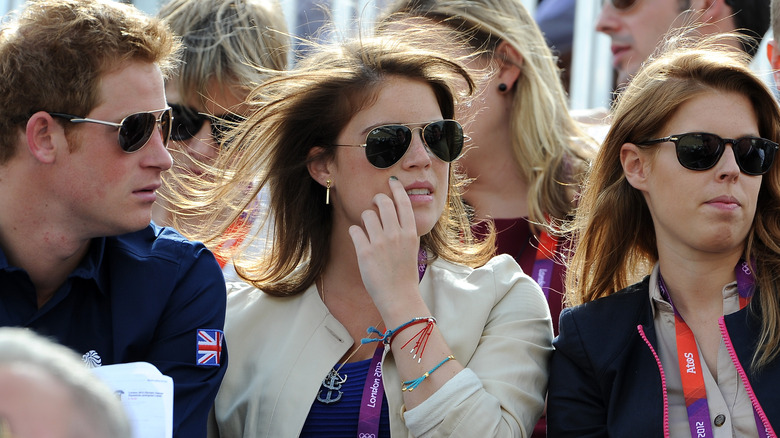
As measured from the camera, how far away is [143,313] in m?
2.97

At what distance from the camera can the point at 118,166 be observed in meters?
2.99

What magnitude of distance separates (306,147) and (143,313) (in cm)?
87

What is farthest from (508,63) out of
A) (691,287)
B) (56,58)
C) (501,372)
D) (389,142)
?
(56,58)

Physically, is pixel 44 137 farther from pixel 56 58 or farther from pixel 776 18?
pixel 776 18

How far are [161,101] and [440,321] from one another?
3.76ft

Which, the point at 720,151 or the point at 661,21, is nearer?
the point at 720,151

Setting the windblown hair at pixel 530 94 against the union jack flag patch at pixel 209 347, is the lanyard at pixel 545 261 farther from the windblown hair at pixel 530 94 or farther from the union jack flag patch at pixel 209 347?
the union jack flag patch at pixel 209 347

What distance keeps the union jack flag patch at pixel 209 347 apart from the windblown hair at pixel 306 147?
17.3 inches

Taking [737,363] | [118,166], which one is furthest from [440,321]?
[118,166]

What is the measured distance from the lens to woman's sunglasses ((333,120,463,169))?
320 cm

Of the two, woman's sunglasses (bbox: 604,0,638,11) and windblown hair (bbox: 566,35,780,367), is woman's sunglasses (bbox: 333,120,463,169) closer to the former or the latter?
windblown hair (bbox: 566,35,780,367)

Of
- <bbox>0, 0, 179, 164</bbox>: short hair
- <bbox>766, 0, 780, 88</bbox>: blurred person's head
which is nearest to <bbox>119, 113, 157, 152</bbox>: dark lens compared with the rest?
<bbox>0, 0, 179, 164</bbox>: short hair

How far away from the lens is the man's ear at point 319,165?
3.42 meters

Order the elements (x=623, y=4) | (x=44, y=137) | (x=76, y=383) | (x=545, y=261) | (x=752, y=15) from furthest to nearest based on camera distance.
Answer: (x=623, y=4)
(x=752, y=15)
(x=545, y=261)
(x=44, y=137)
(x=76, y=383)
